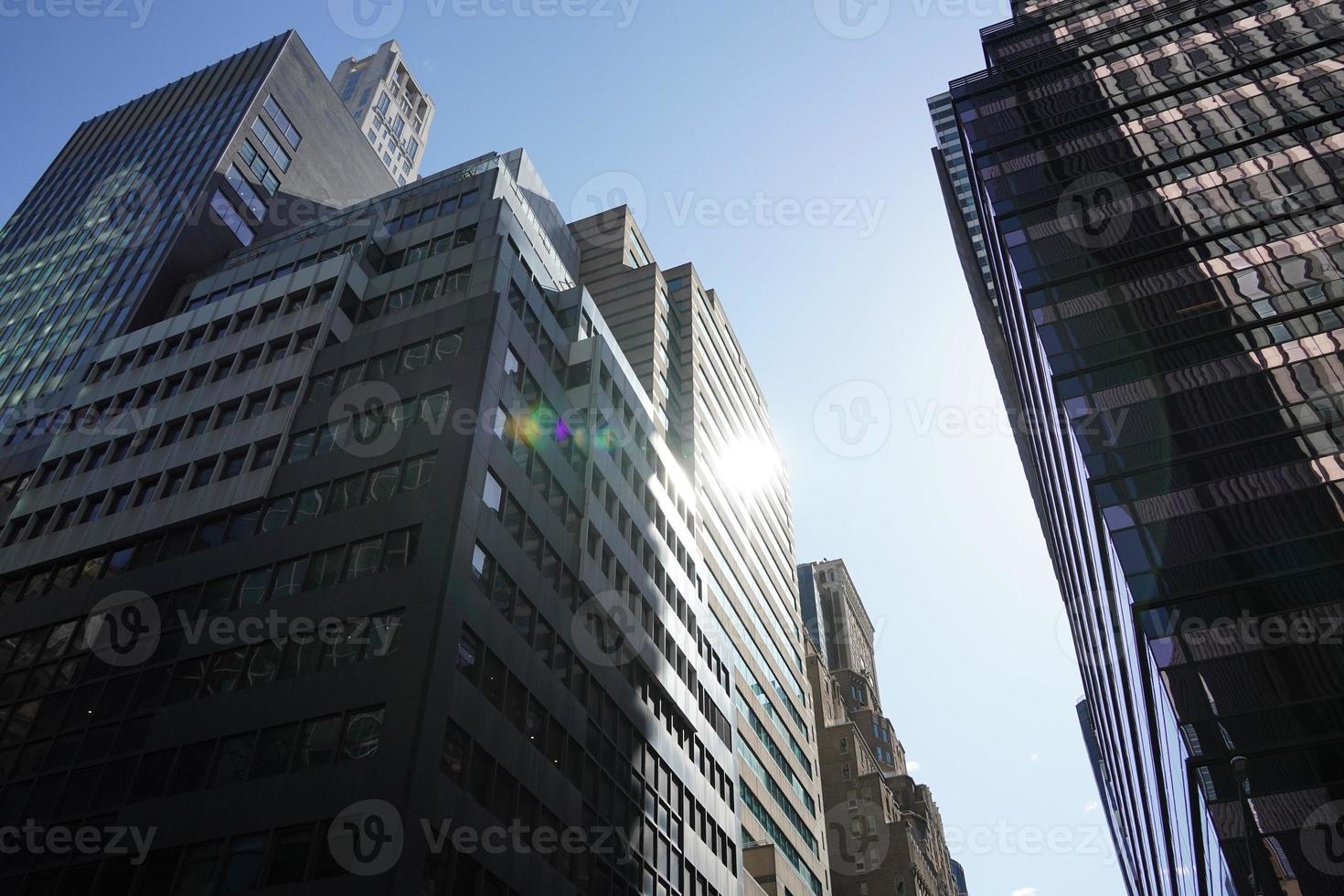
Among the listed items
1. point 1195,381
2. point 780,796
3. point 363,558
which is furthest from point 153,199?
point 1195,381

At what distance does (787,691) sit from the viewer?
80188 millimetres

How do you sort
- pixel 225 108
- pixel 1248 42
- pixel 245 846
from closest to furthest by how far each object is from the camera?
pixel 245 846, pixel 1248 42, pixel 225 108

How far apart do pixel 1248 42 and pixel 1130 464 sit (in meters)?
44.0

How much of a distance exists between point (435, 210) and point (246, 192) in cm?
3053

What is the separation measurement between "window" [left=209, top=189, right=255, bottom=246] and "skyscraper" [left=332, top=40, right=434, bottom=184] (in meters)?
84.4

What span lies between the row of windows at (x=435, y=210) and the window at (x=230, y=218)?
23.7 m

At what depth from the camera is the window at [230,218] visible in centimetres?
6850

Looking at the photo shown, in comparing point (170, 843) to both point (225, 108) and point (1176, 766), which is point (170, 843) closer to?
point (1176, 766)

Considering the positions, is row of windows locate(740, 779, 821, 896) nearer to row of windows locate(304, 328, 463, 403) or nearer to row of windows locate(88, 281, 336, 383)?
row of windows locate(304, 328, 463, 403)

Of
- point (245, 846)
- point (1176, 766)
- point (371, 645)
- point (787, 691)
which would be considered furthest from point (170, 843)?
point (787, 691)

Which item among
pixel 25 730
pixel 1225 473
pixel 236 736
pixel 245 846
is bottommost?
pixel 245 846

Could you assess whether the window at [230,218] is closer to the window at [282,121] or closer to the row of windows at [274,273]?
the window at [282,121]

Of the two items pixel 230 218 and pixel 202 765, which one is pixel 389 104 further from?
pixel 202 765

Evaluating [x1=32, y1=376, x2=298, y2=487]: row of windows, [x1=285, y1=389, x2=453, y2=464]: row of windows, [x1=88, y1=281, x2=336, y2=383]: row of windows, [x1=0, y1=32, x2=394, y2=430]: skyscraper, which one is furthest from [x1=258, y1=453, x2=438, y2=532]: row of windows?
[x1=0, y1=32, x2=394, y2=430]: skyscraper
